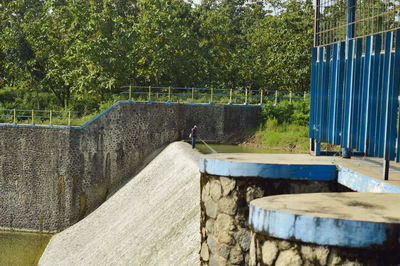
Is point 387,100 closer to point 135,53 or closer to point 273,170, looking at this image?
point 273,170

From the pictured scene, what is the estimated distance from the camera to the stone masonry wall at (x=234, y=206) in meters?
7.20

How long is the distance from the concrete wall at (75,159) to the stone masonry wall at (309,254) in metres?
19.3

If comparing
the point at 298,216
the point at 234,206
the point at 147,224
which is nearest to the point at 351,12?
Result: the point at 234,206

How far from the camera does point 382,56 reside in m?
7.34

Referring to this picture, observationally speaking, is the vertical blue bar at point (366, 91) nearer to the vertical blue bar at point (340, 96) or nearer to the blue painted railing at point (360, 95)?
the blue painted railing at point (360, 95)

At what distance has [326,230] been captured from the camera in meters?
4.38

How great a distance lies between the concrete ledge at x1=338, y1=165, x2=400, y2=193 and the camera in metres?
6.89

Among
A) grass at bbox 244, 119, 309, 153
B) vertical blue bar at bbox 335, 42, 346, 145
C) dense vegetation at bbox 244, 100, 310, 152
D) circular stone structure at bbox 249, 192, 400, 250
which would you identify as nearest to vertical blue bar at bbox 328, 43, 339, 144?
vertical blue bar at bbox 335, 42, 346, 145

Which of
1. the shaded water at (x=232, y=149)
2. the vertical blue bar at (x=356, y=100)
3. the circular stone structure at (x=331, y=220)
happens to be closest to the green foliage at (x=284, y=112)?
the shaded water at (x=232, y=149)

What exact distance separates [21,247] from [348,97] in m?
17.6

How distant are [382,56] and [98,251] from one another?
13.1 meters

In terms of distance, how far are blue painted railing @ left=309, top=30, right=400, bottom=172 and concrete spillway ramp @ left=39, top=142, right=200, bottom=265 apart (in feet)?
15.7

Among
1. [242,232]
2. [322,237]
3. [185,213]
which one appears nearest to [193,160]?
[185,213]

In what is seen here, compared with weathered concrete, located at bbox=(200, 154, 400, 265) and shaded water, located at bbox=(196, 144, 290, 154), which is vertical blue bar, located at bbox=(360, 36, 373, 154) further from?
shaded water, located at bbox=(196, 144, 290, 154)
